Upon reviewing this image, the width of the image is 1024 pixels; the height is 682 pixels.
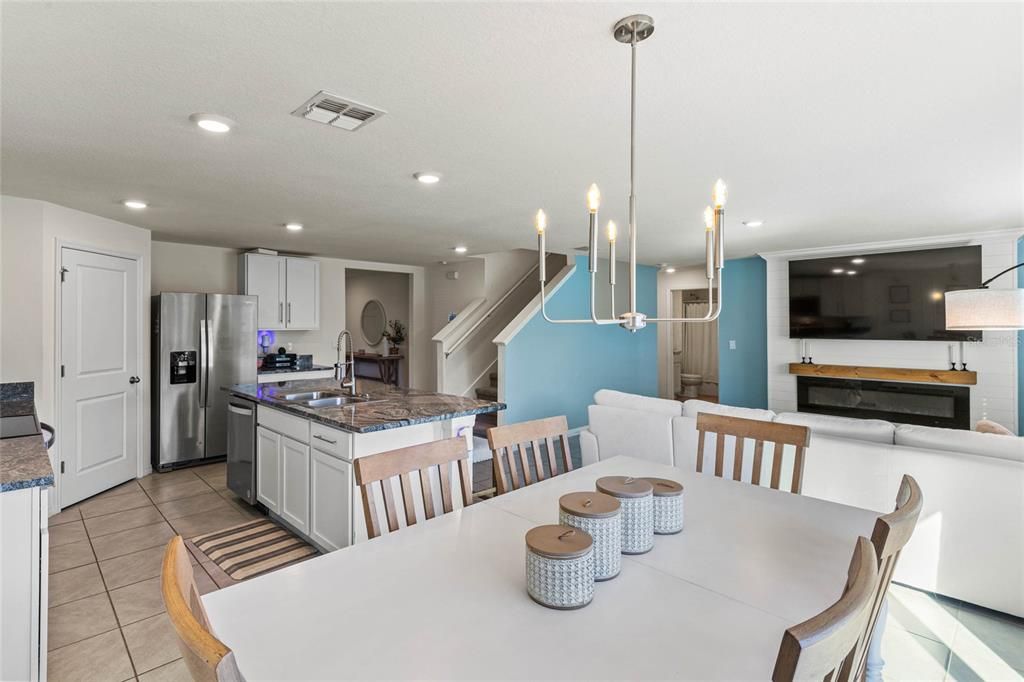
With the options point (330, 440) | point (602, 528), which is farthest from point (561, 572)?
point (330, 440)

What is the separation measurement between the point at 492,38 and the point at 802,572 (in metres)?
1.76

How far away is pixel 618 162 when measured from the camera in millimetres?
2795

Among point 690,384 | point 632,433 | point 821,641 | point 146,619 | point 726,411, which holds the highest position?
point 821,641

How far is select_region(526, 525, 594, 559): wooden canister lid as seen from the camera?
1.14 meters

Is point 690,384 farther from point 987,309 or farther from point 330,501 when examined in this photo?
point 330,501

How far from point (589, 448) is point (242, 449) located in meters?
2.65

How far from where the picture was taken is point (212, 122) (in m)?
2.22

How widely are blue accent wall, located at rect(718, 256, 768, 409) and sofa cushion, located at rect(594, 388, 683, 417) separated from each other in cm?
338

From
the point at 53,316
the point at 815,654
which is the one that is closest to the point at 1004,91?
the point at 815,654

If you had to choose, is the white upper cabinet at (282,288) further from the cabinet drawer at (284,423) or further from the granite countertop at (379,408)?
the cabinet drawer at (284,423)

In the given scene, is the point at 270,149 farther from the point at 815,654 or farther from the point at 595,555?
the point at 815,654

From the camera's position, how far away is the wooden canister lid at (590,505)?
1.29 m

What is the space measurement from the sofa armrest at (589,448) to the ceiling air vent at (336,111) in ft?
9.25

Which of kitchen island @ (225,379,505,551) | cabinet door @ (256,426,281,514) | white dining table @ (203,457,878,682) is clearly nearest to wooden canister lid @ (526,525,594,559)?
white dining table @ (203,457,878,682)
